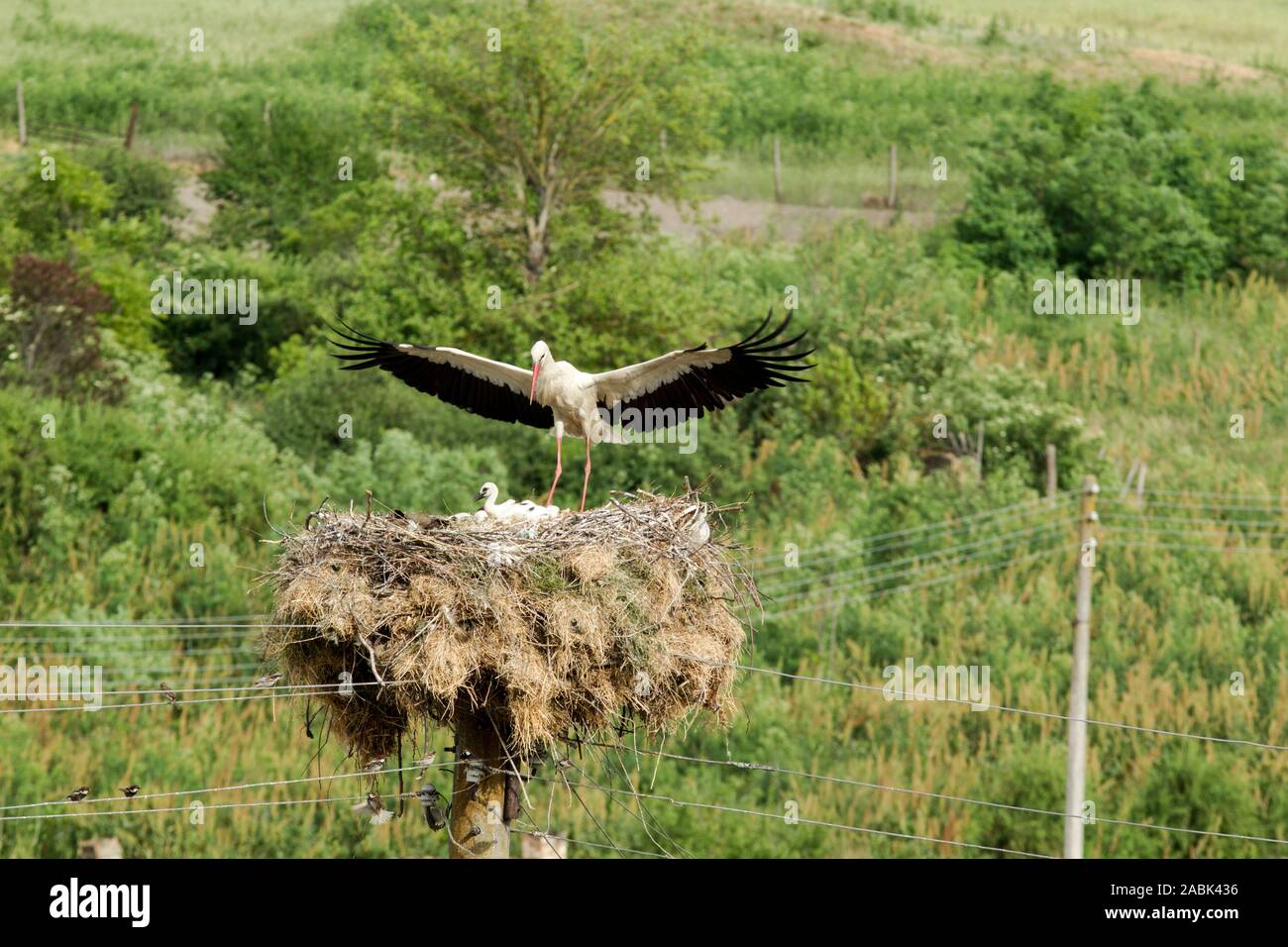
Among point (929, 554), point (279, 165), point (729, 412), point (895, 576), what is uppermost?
point (279, 165)

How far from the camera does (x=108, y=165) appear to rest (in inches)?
1522

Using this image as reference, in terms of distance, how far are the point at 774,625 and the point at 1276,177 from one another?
65.9 ft

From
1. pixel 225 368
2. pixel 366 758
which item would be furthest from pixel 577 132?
pixel 366 758

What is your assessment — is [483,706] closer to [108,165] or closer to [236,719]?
[236,719]

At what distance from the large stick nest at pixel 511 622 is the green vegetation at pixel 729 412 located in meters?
5.92

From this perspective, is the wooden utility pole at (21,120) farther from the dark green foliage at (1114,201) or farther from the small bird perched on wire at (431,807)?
the small bird perched on wire at (431,807)

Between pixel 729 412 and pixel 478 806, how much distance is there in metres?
20.1

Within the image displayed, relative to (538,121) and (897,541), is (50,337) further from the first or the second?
(897,541)

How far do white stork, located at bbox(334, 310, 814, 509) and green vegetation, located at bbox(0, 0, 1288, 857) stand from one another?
13.5 feet

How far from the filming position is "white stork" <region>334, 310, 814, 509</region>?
43.6 ft

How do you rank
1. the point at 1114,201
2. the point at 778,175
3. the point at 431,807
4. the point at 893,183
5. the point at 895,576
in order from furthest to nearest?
the point at 778,175, the point at 893,183, the point at 1114,201, the point at 895,576, the point at 431,807

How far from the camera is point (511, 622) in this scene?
10.8m

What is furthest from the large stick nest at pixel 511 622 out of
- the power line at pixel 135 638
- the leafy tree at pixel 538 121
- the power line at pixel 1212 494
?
the leafy tree at pixel 538 121

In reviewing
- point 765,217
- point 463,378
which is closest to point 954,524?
point 463,378
